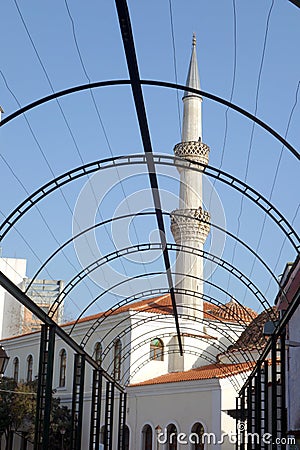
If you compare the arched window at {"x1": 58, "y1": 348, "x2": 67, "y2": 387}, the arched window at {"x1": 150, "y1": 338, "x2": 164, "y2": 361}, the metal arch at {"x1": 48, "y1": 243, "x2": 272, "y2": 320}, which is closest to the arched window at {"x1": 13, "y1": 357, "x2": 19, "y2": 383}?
the arched window at {"x1": 58, "y1": 348, "x2": 67, "y2": 387}

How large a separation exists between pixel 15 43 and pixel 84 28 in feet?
4.17

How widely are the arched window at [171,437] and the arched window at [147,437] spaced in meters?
1.37

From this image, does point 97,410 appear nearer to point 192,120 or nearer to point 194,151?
point 194,151

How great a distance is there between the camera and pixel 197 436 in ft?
110

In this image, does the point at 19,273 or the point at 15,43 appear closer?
the point at 15,43

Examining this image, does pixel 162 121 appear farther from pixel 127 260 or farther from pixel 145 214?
pixel 127 260

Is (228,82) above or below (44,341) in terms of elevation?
above

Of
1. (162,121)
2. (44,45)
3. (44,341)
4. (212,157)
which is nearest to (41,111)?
(44,45)

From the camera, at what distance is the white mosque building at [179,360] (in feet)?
108

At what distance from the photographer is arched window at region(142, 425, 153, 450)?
120 feet

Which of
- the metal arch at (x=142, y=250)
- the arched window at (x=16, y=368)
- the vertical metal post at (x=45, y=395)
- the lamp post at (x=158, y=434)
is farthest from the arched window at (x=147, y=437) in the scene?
the vertical metal post at (x=45, y=395)

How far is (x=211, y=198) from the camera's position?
1944 centimetres

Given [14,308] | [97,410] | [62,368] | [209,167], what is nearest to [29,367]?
[62,368]

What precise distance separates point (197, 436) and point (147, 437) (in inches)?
168
